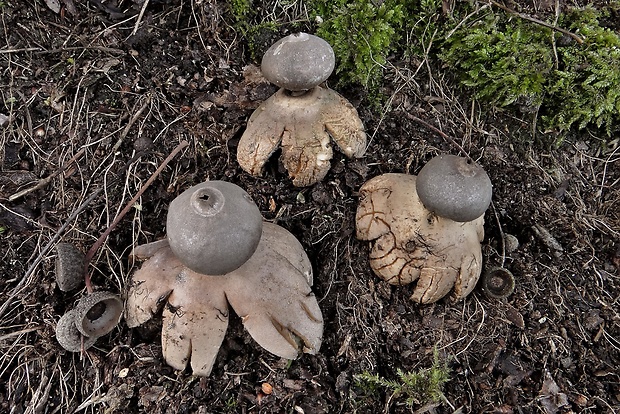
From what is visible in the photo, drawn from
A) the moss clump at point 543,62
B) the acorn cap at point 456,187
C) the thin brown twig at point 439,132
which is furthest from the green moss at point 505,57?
the acorn cap at point 456,187

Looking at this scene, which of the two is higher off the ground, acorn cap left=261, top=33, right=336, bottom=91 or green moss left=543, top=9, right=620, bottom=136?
acorn cap left=261, top=33, right=336, bottom=91

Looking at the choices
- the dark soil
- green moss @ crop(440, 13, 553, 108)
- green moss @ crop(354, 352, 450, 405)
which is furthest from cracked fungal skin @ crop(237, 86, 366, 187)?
green moss @ crop(354, 352, 450, 405)

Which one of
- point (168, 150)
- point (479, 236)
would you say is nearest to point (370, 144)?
point (479, 236)

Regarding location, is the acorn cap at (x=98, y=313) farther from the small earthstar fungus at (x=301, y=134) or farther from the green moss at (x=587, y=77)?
the green moss at (x=587, y=77)

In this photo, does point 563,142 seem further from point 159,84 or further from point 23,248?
point 23,248

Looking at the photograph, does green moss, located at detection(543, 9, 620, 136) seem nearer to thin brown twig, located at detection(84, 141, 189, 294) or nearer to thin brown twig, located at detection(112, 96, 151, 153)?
thin brown twig, located at detection(84, 141, 189, 294)

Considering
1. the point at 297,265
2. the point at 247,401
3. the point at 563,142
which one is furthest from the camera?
the point at 563,142

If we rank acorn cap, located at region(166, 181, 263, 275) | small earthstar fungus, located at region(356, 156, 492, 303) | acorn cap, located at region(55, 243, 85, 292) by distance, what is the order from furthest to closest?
small earthstar fungus, located at region(356, 156, 492, 303) → acorn cap, located at region(55, 243, 85, 292) → acorn cap, located at region(166, 181, 263, 275)
